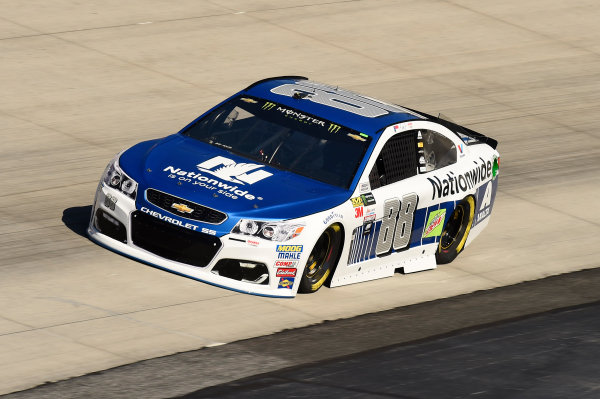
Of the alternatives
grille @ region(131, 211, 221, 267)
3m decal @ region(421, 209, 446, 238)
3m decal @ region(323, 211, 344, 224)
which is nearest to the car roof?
3m decal @ region(421, 209, 446, 238)

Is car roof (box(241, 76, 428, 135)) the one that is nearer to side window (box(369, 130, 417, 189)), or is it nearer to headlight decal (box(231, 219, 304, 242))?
side window (box(369, 130, 417, 189))

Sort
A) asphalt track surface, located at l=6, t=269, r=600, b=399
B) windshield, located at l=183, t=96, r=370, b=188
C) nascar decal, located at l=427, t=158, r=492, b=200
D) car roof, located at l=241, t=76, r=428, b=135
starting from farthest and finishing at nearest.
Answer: nascar decal, located at l=427, t=158, r=492, b=200 → car roof, located at l=241, t=76, r=428, b=135 → windshield, located at l=183, t=96, r=370, b=188 → asphalt track surface, located at l=6, t=269, r=600, b=399

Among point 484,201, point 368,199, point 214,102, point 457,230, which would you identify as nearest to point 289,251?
point 368,199

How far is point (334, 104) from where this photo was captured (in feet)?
38.1

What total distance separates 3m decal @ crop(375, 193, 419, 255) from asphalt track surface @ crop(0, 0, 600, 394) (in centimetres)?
37

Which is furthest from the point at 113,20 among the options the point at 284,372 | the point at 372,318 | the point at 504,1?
the point at 284,372

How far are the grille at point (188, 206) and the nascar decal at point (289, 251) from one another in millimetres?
508

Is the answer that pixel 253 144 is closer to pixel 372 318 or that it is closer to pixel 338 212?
pixel 338 212

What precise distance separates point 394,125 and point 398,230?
0.96 metres

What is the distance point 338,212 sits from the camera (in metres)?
10.4

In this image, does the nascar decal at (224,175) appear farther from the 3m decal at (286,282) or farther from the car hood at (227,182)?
the 3m decal at (286,282)

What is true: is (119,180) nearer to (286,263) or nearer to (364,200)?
(286,263)

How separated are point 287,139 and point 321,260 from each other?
3.92 ft

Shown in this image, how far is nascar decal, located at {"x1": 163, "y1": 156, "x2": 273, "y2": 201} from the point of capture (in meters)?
10.3
